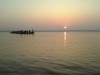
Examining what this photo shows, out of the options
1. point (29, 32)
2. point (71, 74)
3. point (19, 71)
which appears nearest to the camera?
point (71, 74)

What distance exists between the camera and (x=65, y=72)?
15422 millimetres

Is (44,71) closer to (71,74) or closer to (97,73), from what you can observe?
(71,74)

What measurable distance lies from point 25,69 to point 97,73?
6664 millimetres

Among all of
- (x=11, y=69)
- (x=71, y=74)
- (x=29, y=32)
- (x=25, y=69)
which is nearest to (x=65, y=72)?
(x=71, y=74)

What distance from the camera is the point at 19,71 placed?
15.7 meters

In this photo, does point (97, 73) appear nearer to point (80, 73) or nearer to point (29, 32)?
point (80, 73)

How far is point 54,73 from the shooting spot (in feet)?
49.6

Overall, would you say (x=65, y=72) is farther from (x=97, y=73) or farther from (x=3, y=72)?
(x=3, y=72)

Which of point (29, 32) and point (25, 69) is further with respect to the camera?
point (29, 32)

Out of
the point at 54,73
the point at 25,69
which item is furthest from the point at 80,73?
the point at 25,69

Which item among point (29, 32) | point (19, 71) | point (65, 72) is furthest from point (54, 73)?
point (29, 32)

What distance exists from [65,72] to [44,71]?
75.7 inches

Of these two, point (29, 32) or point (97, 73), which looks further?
point (29, 32)

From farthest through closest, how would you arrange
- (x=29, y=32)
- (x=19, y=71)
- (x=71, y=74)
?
(x=29, y=32), (x=19, y=71), (x=71, y=74)
